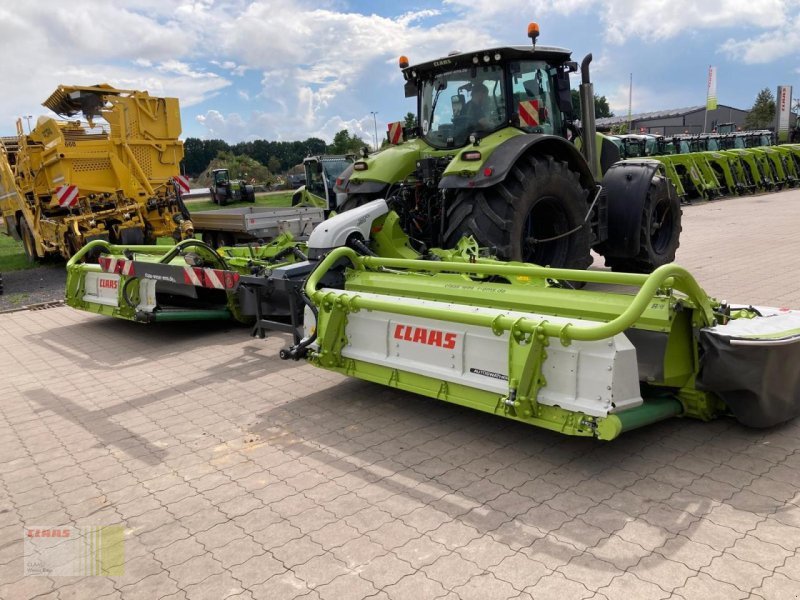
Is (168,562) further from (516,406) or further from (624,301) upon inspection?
(624,301)

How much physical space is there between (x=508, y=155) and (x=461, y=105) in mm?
1169

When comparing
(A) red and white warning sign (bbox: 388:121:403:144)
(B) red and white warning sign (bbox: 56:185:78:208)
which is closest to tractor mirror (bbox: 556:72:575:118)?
(A) red and white warning sign (bbox: 388:121:403:144)

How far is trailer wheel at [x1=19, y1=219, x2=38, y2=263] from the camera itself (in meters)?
11.7

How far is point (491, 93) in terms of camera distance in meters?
5.77

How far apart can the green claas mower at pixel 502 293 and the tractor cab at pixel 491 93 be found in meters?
0.03

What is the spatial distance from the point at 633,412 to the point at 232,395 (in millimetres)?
2690

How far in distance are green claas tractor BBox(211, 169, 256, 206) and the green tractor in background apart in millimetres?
13761

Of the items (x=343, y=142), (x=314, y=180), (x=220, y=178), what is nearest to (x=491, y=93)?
(x=314, y=180)

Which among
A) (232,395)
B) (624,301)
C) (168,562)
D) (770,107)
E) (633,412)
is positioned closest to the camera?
(168,562)

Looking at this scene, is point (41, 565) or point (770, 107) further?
point (770, 107)

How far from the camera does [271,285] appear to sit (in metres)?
4.77

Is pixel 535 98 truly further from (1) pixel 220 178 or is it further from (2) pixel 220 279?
(1) pixel 220 178

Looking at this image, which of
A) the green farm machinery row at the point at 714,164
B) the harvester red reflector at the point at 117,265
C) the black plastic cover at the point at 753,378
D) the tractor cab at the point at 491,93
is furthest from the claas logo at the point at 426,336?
the green farm machinery row at the point at 714,164

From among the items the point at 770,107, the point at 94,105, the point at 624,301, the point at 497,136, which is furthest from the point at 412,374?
the point at 770,107
